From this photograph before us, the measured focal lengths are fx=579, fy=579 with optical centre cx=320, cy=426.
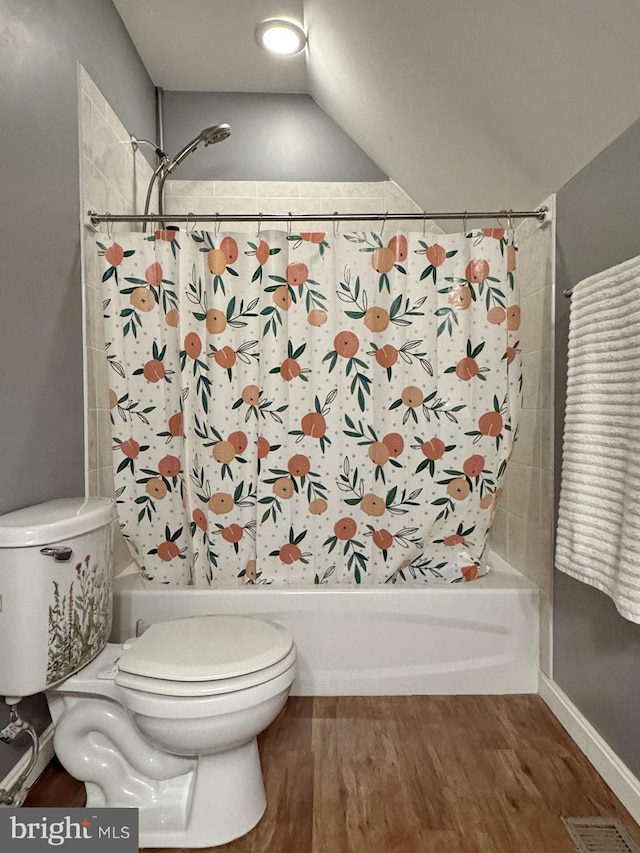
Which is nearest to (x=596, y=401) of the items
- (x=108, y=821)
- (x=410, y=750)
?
(x=410, y=750)

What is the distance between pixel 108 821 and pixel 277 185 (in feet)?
9.23

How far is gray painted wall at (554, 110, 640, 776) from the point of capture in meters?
1.44

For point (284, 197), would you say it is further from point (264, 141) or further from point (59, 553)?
point (59, 553)

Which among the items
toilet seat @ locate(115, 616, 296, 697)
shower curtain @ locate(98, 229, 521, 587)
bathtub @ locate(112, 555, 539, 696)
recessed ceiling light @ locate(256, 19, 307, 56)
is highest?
recessed ceiling light @ locate(256, 19, 307, 56)

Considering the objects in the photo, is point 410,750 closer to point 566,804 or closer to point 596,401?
point 566,804

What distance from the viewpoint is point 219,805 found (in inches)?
53.6

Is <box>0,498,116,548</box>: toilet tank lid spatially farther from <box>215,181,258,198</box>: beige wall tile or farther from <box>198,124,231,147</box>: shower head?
<box>215,181,258,198</box>: beige wall tile

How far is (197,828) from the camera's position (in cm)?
134

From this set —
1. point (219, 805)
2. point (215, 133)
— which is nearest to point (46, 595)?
point (219, 805)

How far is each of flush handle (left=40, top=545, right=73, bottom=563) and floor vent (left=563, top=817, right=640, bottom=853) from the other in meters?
1.35

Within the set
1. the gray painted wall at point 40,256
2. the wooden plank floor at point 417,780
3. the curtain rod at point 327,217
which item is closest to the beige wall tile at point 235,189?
the gray painted wall at point 40,256

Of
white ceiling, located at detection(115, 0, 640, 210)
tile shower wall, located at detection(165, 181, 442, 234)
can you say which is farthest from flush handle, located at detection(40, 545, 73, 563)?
tile shower wall, located at detection(165, 181, 442, 234)
